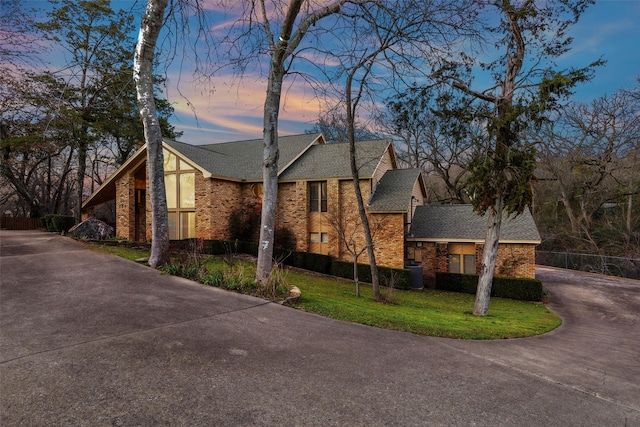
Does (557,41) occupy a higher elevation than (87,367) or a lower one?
higher

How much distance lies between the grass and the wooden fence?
19884 millimetres

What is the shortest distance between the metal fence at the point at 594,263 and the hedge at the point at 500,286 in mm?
9755

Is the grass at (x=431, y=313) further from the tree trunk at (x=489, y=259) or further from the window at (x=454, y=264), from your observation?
the window at (x=454, y=264)

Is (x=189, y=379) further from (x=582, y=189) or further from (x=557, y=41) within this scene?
(x=582, y=189)

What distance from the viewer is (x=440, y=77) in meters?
Answer: 12.7

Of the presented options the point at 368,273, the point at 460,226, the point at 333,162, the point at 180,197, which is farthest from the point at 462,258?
the point at 180,197

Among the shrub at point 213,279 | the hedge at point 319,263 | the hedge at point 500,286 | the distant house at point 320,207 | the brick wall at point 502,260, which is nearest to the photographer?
the shrub at point 213,279

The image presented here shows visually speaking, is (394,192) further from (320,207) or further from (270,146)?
(270,146)

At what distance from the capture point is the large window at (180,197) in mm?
18547

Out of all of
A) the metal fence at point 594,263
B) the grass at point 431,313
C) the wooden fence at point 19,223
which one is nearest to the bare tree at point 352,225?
the grass at point 431,313

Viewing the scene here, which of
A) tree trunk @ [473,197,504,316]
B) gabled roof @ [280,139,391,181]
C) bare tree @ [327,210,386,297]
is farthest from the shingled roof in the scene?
tree trunk @ [473,197,504,316]

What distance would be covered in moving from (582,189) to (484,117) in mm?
22629

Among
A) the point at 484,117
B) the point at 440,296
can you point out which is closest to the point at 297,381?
the point at 484,117

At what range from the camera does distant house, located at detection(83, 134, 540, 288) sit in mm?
17469
